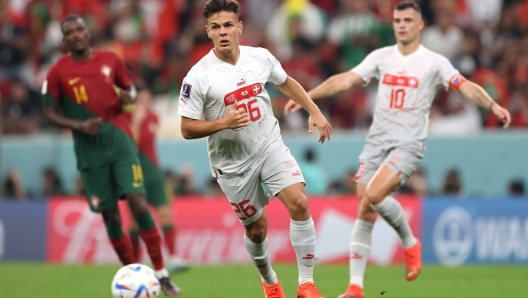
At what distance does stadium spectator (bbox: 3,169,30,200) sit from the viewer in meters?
17.3

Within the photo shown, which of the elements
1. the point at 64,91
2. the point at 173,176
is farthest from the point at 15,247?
the point at 64,91

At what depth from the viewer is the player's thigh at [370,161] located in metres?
9.92

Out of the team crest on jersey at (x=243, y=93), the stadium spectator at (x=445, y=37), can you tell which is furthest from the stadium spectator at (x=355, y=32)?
the team crest on jersey at (x=243, y=93)

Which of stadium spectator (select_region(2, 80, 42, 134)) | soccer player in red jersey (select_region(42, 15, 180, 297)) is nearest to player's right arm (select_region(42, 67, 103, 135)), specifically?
soccer player in red jersey (select_region(42, 15, 180, 297))

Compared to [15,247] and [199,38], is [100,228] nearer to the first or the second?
[15,247]

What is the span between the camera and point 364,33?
18.4m

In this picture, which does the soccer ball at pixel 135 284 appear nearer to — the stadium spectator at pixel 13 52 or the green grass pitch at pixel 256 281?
the green grass pitch at pixel 256 281

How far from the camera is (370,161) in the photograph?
996 cm

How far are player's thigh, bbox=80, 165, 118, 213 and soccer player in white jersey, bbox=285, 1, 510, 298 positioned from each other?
2.25 meters

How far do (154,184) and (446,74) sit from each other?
533 centimetres

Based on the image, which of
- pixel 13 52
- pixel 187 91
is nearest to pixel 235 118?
pixel 187 91

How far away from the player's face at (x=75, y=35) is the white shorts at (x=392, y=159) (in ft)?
11.1

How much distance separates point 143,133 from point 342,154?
14.5 feet

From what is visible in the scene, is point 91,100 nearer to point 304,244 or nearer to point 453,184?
point 304,244
